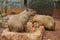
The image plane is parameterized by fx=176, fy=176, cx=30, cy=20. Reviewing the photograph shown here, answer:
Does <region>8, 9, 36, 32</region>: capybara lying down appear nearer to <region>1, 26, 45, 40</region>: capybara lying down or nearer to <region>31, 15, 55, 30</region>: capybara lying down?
<region>1, 26, 45, 40</region>: capybara lying down

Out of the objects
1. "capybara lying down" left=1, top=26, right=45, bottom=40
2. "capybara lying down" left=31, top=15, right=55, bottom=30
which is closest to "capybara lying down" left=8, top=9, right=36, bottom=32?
"capybara lying down" left=1, top=26, right=45, bottom=40

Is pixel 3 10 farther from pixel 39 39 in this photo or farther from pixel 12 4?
pixel 39 39

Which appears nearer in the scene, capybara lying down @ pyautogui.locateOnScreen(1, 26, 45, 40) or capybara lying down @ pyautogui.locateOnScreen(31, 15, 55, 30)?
capybara lying down @ pyautogui.locateOnScreen(1, 26, 45, 40)

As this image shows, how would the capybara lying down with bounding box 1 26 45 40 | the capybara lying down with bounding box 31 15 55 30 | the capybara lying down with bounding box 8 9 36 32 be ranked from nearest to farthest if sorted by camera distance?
1. the capybara lying down with bounding box 1 26 45 40
2. the capybara lying down with bounding box 8 9 36 32
3. the capybara lying down with bounding box 31 15 55 30

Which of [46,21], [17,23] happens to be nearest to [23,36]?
[17,23]

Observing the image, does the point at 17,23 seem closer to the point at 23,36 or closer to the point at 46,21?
the point at 23,36

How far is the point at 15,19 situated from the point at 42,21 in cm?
198

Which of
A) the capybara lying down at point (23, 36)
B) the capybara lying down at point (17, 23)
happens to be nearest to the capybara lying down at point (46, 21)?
the capybara lying down at point (17, 23)

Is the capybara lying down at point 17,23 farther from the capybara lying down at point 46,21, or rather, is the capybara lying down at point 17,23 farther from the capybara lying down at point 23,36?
the capybara lying down at point 46,21

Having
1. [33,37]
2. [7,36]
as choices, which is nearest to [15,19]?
[7,36]

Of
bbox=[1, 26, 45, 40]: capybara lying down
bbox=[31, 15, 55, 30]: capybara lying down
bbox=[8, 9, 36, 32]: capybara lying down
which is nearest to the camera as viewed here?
bbox=[1, 26, 45, 40]: capybara lying down

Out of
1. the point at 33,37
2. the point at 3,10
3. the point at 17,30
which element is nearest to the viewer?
the point at 33,37

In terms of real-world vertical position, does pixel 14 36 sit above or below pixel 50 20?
above

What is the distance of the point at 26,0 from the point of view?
8375 mm
